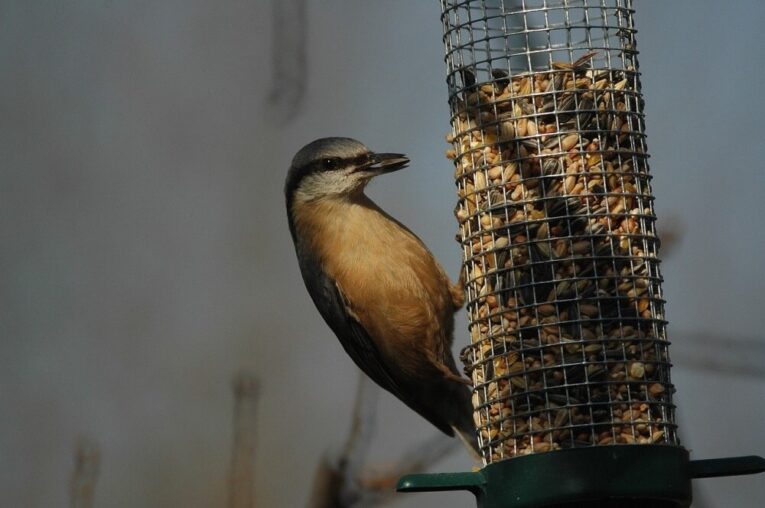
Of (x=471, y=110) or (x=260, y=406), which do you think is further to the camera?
(x=260, y=406)

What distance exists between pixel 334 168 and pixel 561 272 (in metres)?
2.02

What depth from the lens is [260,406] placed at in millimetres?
7254

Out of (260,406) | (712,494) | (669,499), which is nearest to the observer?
(669,499)

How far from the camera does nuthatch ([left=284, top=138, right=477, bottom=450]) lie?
661cm

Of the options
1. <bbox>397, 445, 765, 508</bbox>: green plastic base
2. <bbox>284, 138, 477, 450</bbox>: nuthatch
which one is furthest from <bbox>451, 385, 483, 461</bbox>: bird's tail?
<bbox>397, 445, 765, 508</bbox>: green plastic base

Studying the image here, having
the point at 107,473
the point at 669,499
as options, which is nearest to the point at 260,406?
the point at 107,473

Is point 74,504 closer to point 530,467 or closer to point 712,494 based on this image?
point 530,467

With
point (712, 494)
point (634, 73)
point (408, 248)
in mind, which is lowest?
point (712, 494)

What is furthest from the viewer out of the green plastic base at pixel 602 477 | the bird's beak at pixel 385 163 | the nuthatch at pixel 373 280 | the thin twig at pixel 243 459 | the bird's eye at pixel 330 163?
the bird's eye at pixel 330 163

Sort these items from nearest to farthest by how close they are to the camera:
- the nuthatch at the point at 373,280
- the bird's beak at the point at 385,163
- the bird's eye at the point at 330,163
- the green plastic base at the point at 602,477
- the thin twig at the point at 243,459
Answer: the green plastic base at the point at 602,477, the thin twig at the point at 243,459, the bird's beak at the point at 385,163, the nuthatch at the point at 373,280, the bird's eye at the point at 330,163

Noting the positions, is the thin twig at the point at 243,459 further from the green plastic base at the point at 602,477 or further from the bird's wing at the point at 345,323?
the bird's wing at the point at 345,323

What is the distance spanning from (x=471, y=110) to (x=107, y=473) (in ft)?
10.1

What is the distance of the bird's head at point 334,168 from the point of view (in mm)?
6668

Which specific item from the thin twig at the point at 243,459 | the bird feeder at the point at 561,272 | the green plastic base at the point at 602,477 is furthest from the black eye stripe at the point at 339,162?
the green plastic base at the point at 602,477
